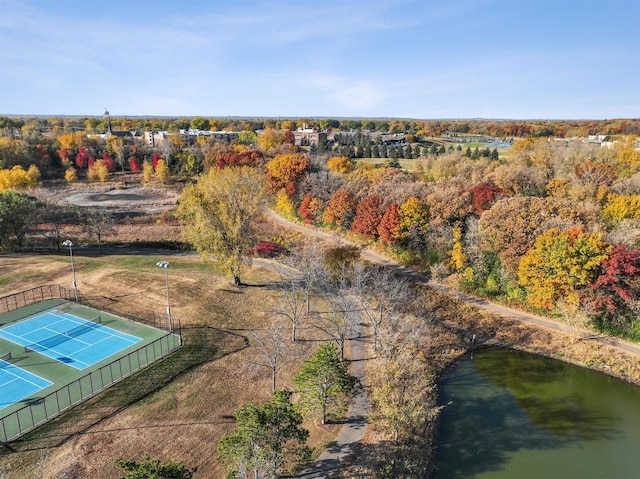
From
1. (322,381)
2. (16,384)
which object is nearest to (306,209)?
(322,381)

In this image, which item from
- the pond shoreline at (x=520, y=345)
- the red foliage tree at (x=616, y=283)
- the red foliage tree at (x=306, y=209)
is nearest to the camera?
the pond shoreline at (x=520, y=345)

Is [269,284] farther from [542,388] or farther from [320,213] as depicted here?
[542,388]

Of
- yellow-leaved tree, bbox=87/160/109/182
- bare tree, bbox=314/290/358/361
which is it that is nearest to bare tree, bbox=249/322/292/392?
bare tree, bbox=314/290/358/361

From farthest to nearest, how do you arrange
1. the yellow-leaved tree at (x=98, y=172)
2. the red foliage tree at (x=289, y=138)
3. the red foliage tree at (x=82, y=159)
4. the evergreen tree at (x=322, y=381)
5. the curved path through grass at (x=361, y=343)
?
the red foliage tree at (x=289, y=138)
the red foliage tree at (x=82, y=159)
the yellow-leaved tree at (x=98, y=172)
the evergreen tree at (x=322, y=381)
the curved path through grass at (x=361, y=343)

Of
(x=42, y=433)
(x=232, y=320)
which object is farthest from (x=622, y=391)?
(x=42, y=433)

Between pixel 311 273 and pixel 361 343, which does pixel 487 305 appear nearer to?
pixel 361 343

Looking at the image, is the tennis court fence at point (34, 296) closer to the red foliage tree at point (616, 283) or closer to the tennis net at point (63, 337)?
the tennis net at point (63, 337)

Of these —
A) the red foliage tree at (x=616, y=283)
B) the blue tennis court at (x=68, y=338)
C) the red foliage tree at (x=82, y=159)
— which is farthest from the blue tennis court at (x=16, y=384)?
the red foliage tree at (x=82, y=159)
